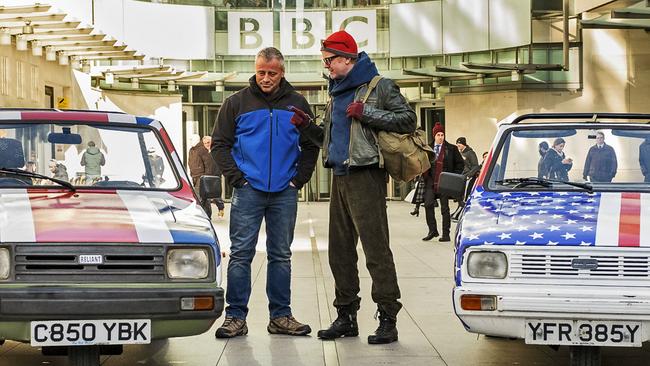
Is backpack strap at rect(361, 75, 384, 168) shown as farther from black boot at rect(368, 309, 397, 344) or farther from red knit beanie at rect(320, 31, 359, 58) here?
black boot at rect(368, 309, 397, 344)

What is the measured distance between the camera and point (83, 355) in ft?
21.1

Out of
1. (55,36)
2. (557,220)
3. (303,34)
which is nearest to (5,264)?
(557,220)

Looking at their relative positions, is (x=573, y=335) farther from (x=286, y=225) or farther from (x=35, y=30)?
(x=35, y=30)

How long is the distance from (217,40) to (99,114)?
101 feet

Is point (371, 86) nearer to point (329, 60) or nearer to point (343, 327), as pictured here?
point (329, 60)

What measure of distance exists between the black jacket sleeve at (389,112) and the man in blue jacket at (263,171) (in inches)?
26.0

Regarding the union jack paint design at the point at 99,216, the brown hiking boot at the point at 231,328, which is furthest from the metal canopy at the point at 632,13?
the union jack paint design at the point at 99,216

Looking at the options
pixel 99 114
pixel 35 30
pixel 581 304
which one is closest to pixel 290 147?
pixel 99 114

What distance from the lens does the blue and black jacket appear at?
8.22m

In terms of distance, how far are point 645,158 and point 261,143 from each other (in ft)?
8.66

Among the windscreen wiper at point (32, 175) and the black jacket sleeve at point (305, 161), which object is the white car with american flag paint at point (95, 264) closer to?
the windscreen wiper at point (32, 175)

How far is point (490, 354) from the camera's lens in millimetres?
7723

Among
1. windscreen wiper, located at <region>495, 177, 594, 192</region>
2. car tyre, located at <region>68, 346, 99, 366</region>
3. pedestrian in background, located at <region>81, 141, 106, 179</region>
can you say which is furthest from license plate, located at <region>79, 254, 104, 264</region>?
windscreen wiper, located at <region>495, 177, 594, 192</region>

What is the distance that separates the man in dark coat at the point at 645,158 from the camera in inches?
306
